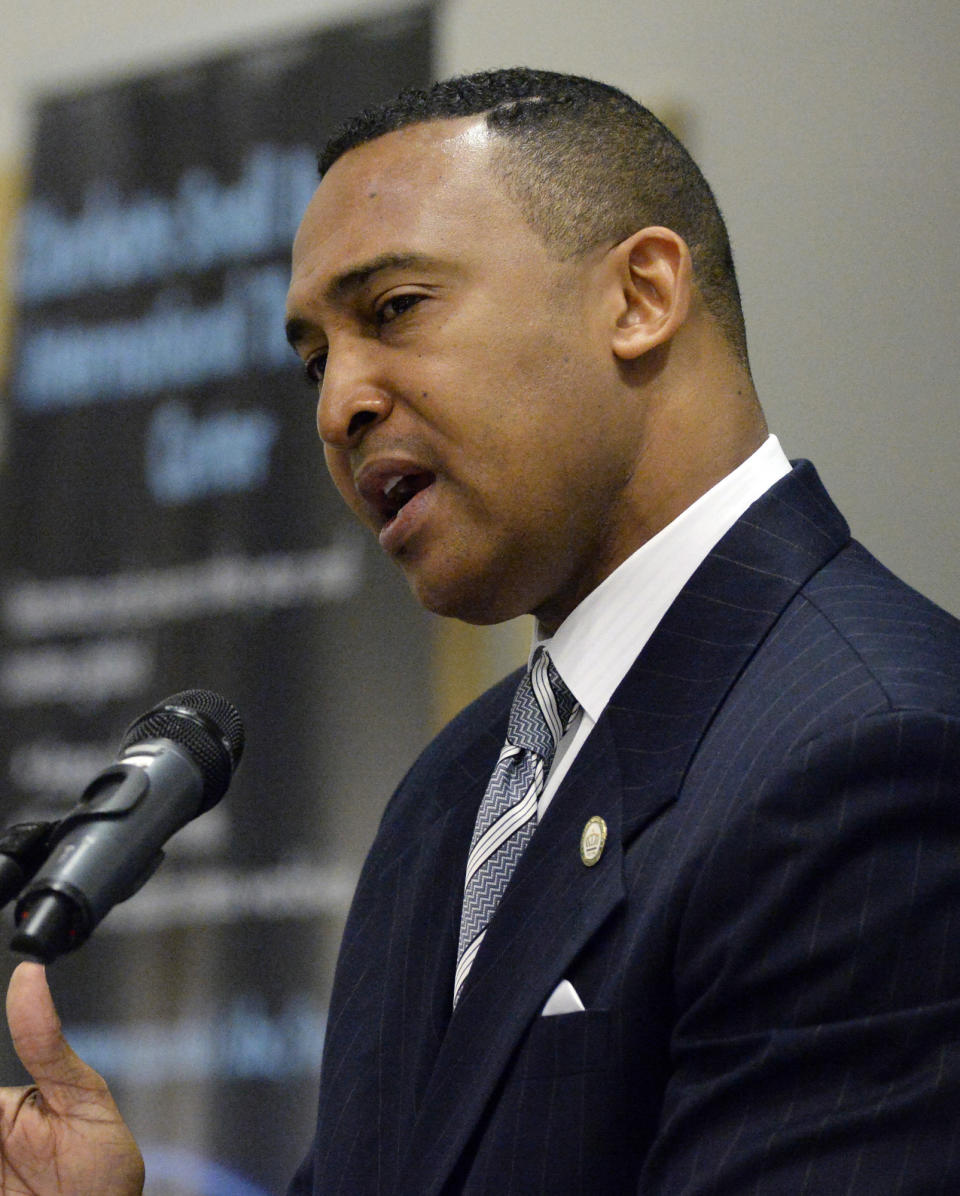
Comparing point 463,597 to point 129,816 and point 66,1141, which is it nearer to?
point 129,816

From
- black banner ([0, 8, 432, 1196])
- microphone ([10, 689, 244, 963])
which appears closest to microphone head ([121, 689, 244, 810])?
microphone ([10, 689, 244, 963])

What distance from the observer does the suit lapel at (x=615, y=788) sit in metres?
1.30

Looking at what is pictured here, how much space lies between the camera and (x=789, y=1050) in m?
1.09

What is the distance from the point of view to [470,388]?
1.56m

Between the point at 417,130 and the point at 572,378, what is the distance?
0.37 metres

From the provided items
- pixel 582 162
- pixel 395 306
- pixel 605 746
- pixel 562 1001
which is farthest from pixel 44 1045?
pixel 582 162

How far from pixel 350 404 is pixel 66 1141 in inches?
32.3

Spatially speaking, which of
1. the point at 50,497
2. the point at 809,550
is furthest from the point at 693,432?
the point at 50,497

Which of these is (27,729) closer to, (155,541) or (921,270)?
(155,541)

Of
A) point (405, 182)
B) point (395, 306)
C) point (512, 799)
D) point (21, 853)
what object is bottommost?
point (512, 799)

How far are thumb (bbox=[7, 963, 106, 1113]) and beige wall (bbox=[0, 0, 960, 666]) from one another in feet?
5.78

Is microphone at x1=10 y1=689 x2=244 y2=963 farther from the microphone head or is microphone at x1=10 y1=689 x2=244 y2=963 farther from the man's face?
the man's face

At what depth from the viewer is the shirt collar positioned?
1.55 metres

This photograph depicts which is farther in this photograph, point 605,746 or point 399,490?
point 399,490
